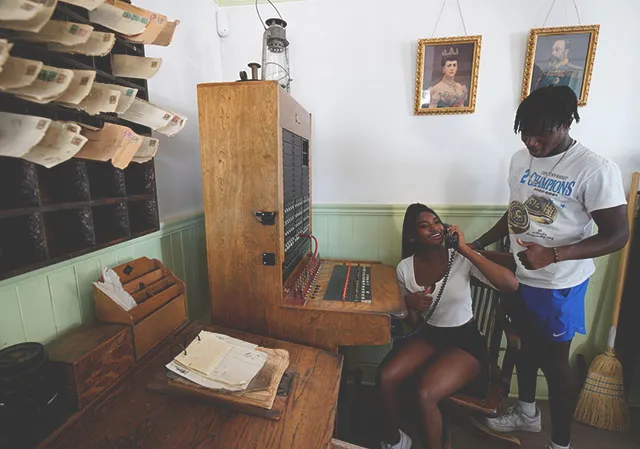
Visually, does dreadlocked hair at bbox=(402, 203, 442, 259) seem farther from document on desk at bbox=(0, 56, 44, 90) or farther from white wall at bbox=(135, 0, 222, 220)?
document on desk at bbox=(0, 56, 44, 90)

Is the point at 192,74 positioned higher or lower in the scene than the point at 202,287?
higher

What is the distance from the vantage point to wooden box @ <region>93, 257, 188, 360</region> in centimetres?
100

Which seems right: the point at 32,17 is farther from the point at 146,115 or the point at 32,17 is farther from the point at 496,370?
the point at 496,370

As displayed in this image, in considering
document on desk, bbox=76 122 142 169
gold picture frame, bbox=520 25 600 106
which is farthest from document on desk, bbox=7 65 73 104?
gold picture frame, bbox=520 25 600 106

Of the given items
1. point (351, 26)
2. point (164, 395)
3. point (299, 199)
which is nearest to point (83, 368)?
point (164, 395)

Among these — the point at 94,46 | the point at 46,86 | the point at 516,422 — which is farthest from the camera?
the point at 516,422

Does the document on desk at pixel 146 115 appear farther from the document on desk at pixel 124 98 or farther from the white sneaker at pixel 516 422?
the white sneaker at pixel 516 422

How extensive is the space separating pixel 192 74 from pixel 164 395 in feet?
5.15

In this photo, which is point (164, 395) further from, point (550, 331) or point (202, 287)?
point (550, 331)

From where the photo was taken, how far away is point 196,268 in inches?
67.9

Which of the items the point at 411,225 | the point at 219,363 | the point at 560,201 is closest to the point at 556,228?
the point at 560,201

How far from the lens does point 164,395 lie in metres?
0.91

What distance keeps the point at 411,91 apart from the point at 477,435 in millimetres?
2053

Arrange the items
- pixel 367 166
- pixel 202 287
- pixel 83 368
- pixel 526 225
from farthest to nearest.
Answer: pixel 367 166 < pixel 202 287 < pixel 526 225 < pixel 83 368
